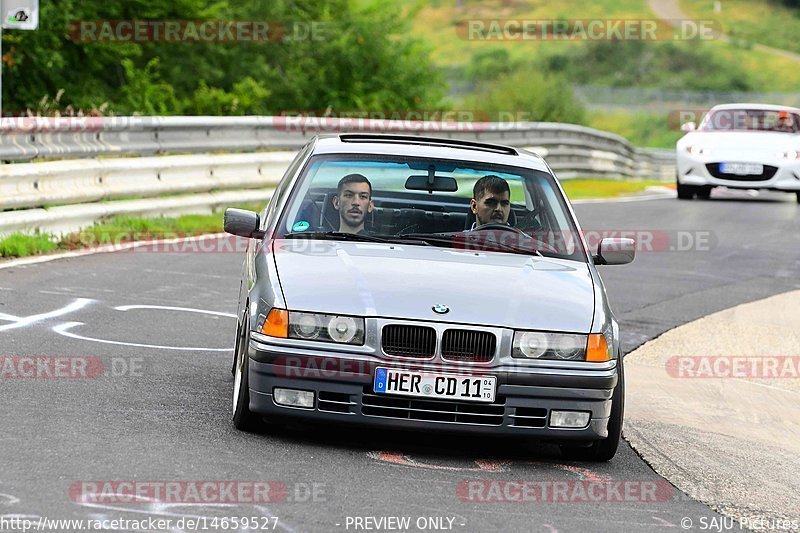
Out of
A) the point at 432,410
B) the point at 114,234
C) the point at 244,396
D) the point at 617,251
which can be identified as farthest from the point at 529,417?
the point at 114,234

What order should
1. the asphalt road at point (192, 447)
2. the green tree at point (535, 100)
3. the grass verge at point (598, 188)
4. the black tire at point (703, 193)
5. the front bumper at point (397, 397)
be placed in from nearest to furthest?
the asphalt road at point (192, 447), the front bumper at point (397, 397), the black tire at point (703, 193), the grass verge at point (598, 188), the green tree at point (535, 100)

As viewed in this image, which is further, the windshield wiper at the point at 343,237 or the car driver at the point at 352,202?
the car driver at the point at 352,202

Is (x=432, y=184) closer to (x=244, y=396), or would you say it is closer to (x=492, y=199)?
(x=492, y=199)

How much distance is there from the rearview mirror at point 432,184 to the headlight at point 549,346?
1.63m

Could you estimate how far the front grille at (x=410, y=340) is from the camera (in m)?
6.37

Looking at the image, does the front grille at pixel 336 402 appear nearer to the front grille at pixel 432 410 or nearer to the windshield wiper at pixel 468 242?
the front grille at pixel 432 410

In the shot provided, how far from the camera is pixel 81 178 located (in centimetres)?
1391

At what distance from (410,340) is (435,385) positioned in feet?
0.71

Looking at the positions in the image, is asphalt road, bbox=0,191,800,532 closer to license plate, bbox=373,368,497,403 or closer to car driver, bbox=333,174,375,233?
license plate, bbox=373,368,497,403

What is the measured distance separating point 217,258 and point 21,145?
1.99 meters

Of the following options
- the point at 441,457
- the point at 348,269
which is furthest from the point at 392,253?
the point at 441,457

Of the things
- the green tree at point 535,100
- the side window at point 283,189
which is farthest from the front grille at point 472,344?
the green tree at point 535,100

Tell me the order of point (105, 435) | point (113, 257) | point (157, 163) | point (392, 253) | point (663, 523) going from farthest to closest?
point (157, 163) < point (113, 257) < point (392, 253) < point (105, 435) < point (663, 523)

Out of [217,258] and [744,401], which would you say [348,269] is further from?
[217,258]
